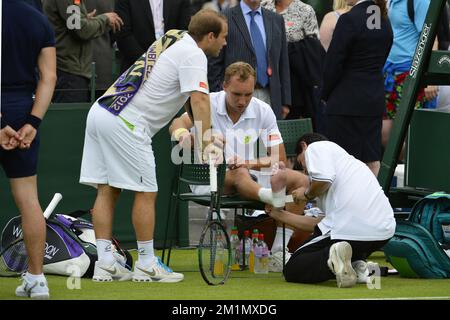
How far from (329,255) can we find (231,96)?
1803mm

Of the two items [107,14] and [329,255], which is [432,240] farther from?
[107,14]

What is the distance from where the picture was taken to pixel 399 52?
1247 cm

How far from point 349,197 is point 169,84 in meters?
1.51

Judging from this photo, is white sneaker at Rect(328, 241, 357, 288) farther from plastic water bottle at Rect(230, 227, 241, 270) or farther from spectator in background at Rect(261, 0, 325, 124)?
spectator in background at Rect(261, 0, 325, 124)

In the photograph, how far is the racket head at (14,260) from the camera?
376 inches

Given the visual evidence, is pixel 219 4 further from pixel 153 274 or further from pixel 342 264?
pixel 342 264

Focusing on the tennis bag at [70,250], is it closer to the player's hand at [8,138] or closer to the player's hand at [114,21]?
the player's hand at [8,138]

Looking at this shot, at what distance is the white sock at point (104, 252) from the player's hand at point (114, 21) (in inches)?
134

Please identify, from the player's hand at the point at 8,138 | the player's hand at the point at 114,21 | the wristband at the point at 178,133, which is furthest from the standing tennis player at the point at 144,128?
the player's hand at the point at 114,21

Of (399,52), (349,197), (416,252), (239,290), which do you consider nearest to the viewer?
(239,290)

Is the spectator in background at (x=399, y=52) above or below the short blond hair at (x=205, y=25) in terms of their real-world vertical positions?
below

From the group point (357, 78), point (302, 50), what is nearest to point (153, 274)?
point (357, 78)

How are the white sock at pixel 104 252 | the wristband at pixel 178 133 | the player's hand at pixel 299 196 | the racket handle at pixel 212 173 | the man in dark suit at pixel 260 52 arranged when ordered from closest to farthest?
the racket handle at pixel 212 173 → the white sock at pixel 104 252 → the player's hand at pixel 299 196 → the wristband at pixel 178 133 → the man in dark suit at pixel 260 52
